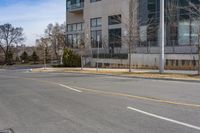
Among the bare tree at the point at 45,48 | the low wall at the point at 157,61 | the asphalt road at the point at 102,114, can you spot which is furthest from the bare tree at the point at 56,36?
the asphalt road at the point at 102,114

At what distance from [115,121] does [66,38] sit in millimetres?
71659

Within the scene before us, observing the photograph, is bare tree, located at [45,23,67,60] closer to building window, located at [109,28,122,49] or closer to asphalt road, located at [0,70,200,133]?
building window, located at [109,28,122,49]

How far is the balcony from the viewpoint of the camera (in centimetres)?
7298

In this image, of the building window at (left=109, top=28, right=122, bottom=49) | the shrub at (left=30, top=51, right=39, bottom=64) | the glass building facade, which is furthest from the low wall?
the shrub at (left=30, top=51, right=39, bottom=64)

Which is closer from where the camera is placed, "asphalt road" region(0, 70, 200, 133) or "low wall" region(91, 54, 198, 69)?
"asphalt road" region(0, 70, 200, 133)

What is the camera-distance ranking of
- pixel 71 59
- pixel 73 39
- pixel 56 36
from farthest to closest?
pixel 56 36, pixel 73 39, pixel 71 59

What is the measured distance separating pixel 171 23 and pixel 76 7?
95.7ft

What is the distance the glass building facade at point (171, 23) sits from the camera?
152 feet

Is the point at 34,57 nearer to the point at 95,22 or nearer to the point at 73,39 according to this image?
the point at 73,39

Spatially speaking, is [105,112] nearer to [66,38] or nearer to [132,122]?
[132,122]

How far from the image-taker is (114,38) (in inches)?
2422

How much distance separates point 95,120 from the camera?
10.1 m

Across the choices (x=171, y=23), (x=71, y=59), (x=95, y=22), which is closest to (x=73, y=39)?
(x=95, y=22)

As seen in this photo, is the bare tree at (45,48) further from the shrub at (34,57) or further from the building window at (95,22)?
the building window at (95,22)
